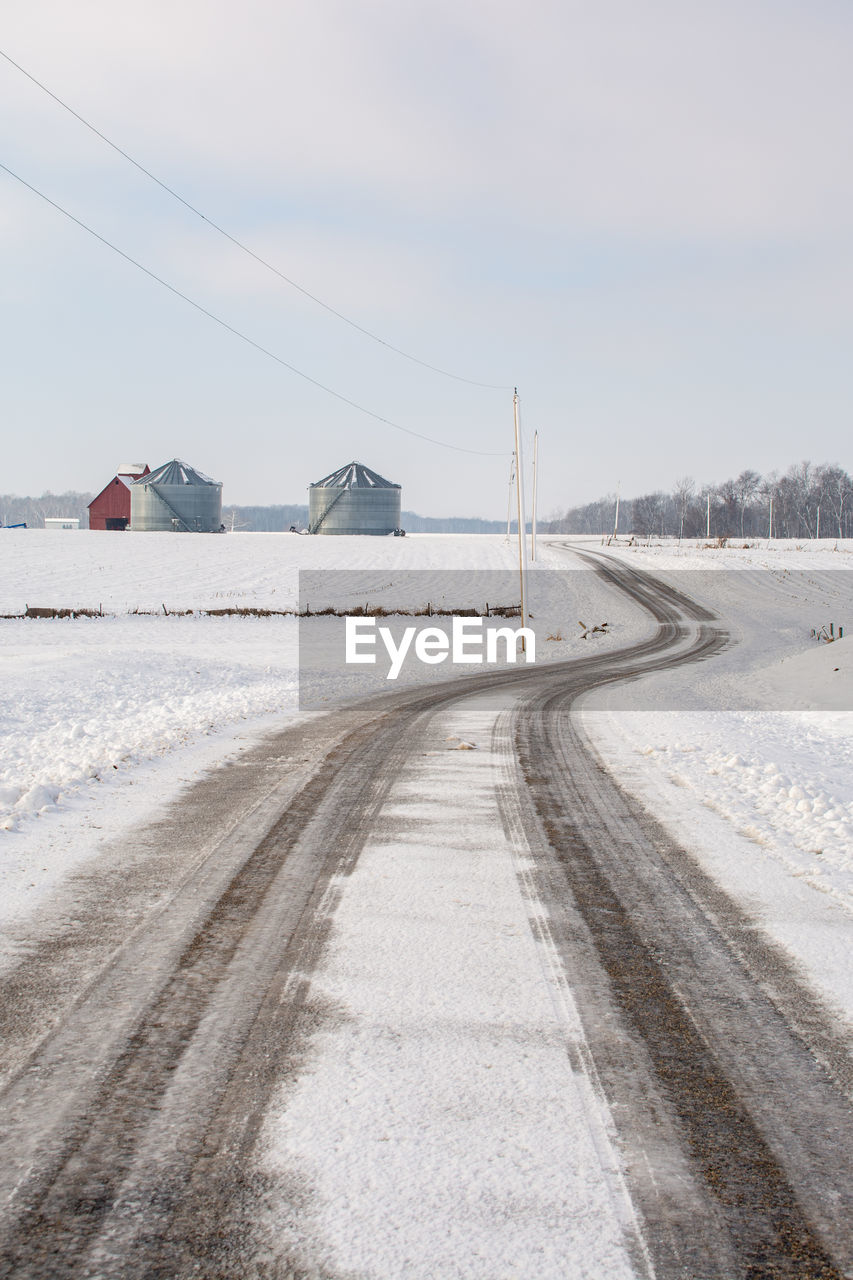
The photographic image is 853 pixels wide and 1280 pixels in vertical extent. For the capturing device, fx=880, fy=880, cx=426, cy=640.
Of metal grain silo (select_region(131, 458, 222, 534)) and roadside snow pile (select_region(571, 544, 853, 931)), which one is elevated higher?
metal grain silo (select_region(131, 458, 222, 534))

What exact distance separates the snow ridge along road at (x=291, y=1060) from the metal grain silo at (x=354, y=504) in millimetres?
92836

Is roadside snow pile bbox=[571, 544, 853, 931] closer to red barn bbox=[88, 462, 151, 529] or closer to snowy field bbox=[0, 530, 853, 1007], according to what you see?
snowy field bbox=[0, 530, 853, 1007]

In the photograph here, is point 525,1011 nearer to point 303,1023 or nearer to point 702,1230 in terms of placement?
point 303,1023

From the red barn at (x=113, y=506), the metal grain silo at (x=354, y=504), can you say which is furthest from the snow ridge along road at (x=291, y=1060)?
the red barn at (x=113, y=506)

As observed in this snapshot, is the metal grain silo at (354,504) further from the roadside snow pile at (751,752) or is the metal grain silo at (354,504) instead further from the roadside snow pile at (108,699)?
the roadside snow pile at (751,752)

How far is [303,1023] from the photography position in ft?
13.1

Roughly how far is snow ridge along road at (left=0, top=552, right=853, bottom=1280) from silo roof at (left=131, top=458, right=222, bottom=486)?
9693 centimetres

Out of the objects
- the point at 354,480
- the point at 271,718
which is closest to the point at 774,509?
the point at 354,480

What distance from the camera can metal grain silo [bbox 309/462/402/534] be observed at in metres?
98.8

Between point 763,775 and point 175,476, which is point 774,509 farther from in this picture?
point 763,775

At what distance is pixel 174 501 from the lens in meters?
97.9

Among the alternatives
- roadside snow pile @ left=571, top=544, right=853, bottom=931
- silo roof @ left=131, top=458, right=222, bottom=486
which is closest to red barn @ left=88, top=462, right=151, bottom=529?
silo roof @ left=131, top=458, right=222, bottom=486

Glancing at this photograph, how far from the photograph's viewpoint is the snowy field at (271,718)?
24.0 ft

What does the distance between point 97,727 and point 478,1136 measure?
10170mm
